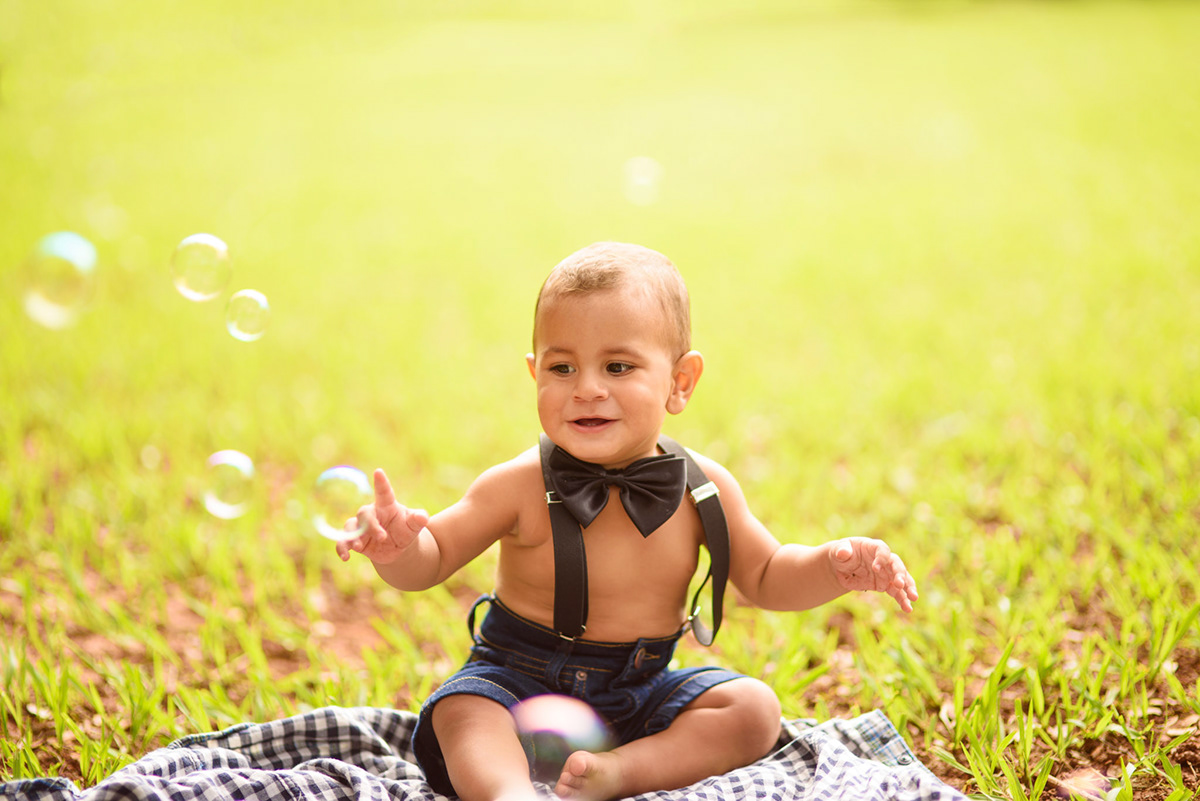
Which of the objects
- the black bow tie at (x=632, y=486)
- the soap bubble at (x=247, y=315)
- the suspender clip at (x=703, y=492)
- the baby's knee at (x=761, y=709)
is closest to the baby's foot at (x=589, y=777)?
the baby's knee at (x=761, y=709)

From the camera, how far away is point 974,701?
2312 mm

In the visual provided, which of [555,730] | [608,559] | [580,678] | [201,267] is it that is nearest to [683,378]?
[608,559]

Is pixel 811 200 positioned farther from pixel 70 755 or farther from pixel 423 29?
pixel 423 29

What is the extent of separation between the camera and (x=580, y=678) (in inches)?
81.1

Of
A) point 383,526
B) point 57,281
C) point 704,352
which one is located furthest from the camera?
point 704,352

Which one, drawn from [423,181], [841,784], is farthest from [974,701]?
[423,181]

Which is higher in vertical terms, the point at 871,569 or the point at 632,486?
the point at 632,486

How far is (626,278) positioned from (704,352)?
392 centimetres

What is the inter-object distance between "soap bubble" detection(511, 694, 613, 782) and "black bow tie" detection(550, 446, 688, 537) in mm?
403

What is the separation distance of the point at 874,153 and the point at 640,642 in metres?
9.49

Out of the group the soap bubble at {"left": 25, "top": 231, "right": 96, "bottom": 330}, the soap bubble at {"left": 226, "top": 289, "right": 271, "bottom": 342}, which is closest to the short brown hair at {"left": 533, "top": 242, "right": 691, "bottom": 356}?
the soap bubble at {"left": 226, "top": 289, "right": 271, "bottom": 342}

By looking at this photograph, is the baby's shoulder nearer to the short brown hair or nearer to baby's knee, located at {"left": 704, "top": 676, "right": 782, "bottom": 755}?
the short brown hair

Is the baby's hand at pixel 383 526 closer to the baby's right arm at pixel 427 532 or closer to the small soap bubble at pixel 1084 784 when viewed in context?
the baby's right arm at pixel 427 532

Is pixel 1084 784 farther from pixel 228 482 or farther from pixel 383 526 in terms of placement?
pixel 228 482
